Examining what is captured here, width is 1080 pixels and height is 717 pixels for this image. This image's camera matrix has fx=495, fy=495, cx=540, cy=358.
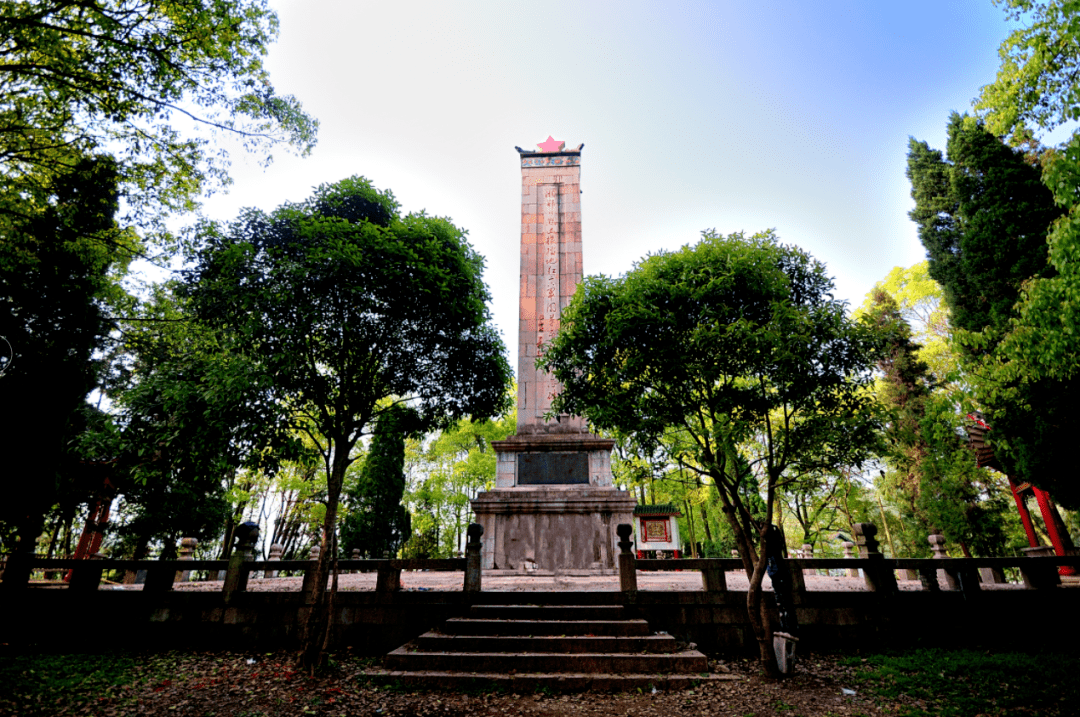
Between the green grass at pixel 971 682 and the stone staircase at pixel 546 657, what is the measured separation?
220 cm

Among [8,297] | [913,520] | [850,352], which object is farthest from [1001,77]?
[913,520]

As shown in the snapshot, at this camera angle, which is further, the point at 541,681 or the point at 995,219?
Answer: the point at 995,219

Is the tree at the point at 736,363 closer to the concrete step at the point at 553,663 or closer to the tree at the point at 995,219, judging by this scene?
the concrete step at the point at 553,663

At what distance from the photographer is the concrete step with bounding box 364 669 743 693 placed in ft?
21.1

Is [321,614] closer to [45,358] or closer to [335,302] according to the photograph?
[335,302]

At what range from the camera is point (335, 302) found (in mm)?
8273

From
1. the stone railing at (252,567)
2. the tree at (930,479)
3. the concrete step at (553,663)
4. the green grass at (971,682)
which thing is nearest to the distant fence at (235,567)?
the stone railing at (252,567)

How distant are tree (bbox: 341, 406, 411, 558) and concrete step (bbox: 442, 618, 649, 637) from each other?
15114mm

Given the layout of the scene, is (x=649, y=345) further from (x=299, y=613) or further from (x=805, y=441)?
(x=299, y=613)

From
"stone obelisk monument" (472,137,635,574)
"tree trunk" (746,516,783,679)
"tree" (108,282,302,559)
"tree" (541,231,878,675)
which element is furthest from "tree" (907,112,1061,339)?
"tree" (108,282,302,559)

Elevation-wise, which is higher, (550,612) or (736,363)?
(736,363)

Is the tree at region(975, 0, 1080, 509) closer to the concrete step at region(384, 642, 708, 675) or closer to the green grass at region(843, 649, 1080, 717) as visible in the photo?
the green grass at region(843, 649, 1080, 717)

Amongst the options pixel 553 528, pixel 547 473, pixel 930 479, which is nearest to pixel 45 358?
pixel 547 473

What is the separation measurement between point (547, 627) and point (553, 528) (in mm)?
4552
